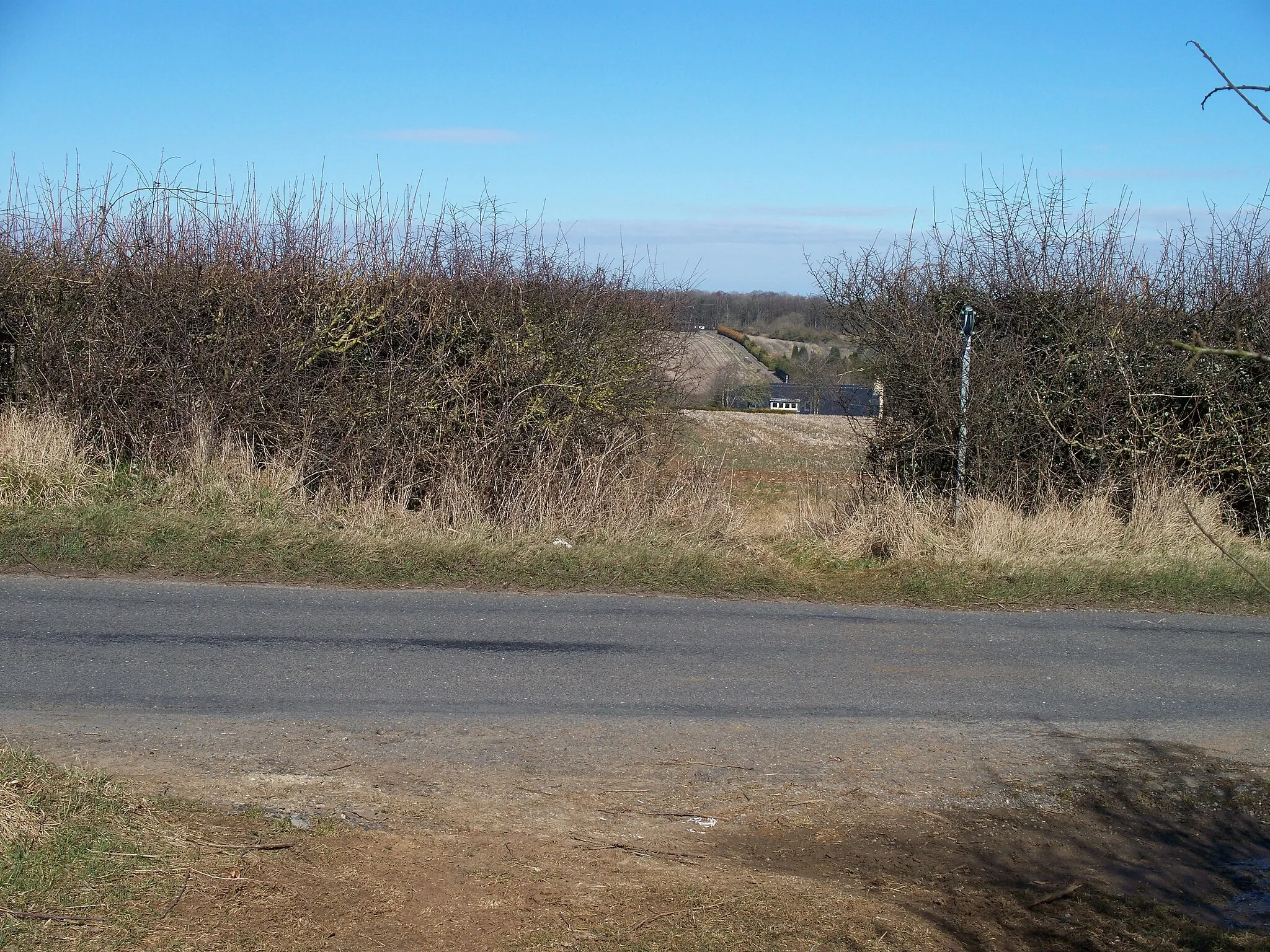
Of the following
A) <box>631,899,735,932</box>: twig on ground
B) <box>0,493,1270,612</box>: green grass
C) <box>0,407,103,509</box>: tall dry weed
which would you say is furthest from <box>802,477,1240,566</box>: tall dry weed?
<box>0,407,103,509</box>: tall dry weed

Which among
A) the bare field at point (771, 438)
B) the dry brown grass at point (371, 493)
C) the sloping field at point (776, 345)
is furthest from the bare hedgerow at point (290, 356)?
the sloping field at point (776, 345)

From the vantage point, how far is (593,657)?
701cm

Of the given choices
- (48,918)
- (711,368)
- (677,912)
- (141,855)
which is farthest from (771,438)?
(48,918)

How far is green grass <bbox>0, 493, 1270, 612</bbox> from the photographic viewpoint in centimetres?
880

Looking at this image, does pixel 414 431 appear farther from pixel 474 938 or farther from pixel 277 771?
pixel 474 938

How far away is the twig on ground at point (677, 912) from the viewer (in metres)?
3.74

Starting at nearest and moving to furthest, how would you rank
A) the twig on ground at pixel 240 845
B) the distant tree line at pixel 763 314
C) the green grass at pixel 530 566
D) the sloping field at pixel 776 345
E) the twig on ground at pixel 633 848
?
the twig on ground at pixel 240 845, the twig on ground at pixel 633 848, the green grass at pixel 530 566, the distant tree line at pixel 763 314, the sloping field at pixel 776 345

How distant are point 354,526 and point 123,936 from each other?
6820 mm

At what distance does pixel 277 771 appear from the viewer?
16.1 ft

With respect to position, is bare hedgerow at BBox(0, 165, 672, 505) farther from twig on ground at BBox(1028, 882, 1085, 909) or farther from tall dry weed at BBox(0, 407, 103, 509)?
twig on ground at BBox(1028, 882, 1085, 909)

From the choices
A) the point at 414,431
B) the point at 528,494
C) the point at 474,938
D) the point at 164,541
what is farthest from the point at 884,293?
the point at 474,938

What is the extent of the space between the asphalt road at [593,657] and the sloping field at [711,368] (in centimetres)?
782

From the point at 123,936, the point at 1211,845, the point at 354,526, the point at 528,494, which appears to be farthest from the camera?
the point at 528,494

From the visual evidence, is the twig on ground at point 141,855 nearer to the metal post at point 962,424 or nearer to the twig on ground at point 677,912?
the twig on ground at point 677,912
